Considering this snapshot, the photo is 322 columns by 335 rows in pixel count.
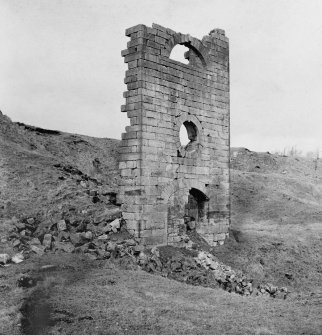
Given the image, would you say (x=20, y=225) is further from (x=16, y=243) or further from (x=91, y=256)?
(x=91, y=256)

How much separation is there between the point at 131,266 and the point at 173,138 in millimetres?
4448

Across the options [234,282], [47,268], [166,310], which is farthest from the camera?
[234,282]

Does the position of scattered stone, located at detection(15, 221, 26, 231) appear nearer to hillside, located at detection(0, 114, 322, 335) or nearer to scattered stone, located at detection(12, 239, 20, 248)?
hillside, located at detection(0, 114, 322, 335)

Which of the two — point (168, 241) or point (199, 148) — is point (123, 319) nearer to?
point (168, 241)

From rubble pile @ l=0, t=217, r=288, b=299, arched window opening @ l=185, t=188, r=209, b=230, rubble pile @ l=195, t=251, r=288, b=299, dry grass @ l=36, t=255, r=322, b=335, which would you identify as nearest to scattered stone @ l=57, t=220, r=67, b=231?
rubble pile @ l=0, t=217, r=288, b=299

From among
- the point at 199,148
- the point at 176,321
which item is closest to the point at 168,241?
the point at 199,148

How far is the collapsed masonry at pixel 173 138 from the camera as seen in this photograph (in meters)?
12.9

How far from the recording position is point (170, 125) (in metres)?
13.7

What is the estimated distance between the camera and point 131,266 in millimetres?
11328

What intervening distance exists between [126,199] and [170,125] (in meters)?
2.76

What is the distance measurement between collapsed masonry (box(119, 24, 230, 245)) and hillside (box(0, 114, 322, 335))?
1.23 meters

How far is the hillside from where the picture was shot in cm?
753

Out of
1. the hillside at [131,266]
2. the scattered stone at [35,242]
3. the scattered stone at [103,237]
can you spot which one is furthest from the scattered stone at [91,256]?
the scattered stone at [35,242]

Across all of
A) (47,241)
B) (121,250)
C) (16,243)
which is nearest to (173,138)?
(121,250)
